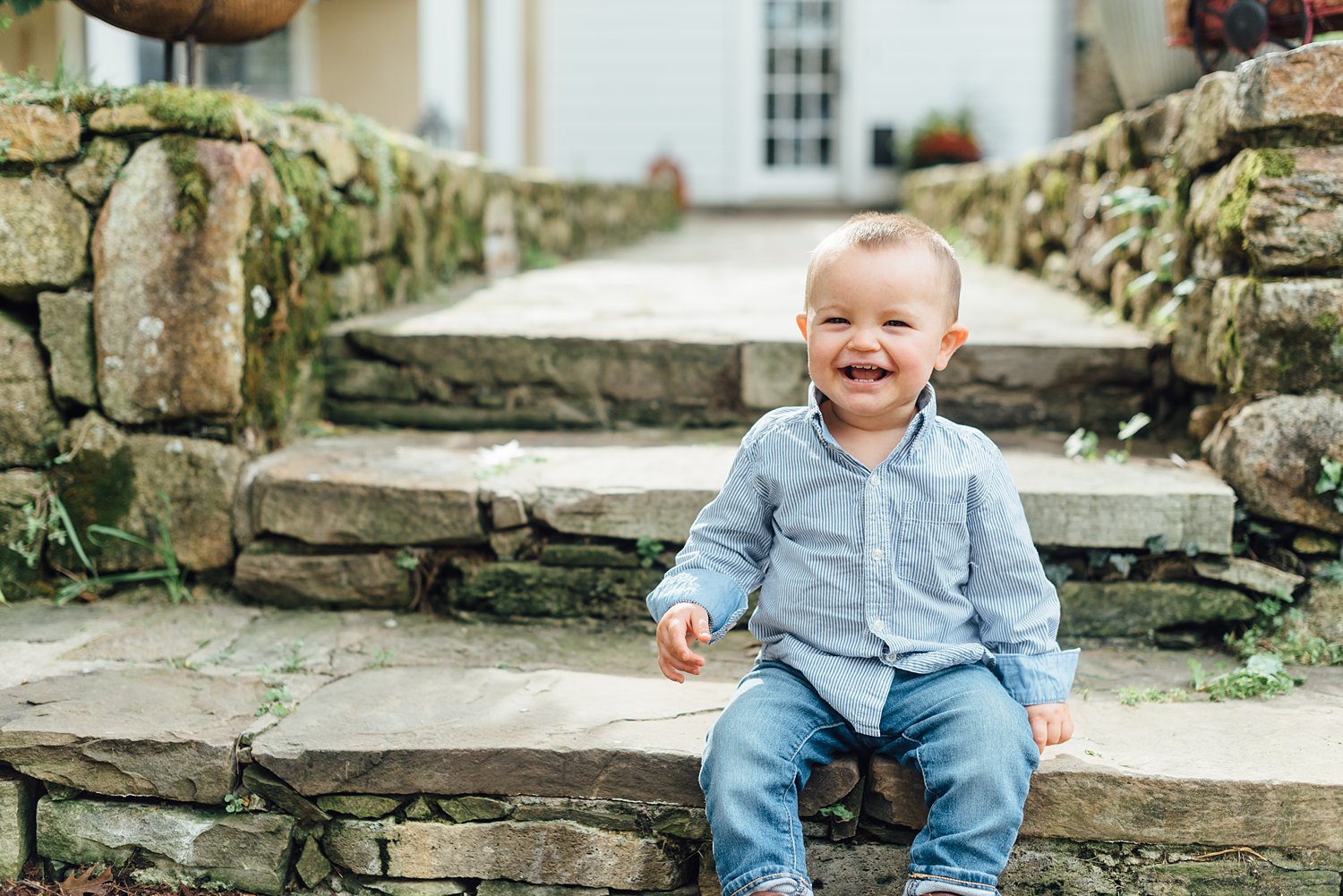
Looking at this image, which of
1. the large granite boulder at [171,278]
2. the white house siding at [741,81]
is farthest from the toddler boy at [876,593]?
the white house siding at [741,81]

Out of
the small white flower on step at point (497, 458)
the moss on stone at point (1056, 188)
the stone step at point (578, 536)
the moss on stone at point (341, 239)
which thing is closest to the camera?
the stone step at point (578, 536)

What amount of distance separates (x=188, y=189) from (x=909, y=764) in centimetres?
173

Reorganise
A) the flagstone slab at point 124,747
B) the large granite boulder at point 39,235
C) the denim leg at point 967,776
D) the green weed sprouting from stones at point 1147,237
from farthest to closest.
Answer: the green weed sprouting from stones at point 1147,237
the large granite boulder at point 39,235
the flagstone slab at point 124,747
the denim leg at point 967,776

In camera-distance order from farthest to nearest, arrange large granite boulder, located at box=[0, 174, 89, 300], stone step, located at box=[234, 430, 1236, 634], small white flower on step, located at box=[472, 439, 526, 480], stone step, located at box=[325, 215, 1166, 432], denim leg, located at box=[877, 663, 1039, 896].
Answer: stone step, located at box=[325, 215, 1166, 432] → small white flower on step, located at box=[472, 439, 526, 480] → large granite boulder, located at box=[0, 174, 89, 300] → stone step, located at box=[234, 430, 1236, 634] → denim leg, located at box=[877, 663, 1039, 896]

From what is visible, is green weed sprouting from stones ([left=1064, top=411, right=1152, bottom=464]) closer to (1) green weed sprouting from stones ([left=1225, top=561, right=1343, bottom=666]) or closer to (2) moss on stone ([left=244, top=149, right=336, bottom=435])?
(1) green weed sprouting from stones ([left=1225, top=561, right=1343, bottom=666])

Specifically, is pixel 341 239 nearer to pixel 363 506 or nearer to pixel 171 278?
pixel 171 278

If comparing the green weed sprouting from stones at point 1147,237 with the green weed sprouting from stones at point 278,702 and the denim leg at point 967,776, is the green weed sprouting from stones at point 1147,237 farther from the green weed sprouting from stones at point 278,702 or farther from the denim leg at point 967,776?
the green weed sprouting from stones at point 278,702

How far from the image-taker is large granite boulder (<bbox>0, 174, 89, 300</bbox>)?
89.0 inches

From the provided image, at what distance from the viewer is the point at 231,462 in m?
2.36

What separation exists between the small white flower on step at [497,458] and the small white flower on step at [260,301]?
1.77 feet

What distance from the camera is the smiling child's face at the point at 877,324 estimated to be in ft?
5.20

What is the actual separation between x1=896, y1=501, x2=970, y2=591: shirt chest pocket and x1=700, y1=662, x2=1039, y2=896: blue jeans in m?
0.14

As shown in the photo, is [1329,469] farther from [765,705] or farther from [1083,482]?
[765,705]

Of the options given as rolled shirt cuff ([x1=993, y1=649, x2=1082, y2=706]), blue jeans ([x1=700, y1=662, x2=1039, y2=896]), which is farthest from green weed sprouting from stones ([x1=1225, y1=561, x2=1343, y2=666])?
blue jeans ([x1=700, y1=662, x2=1039, y2=896])
